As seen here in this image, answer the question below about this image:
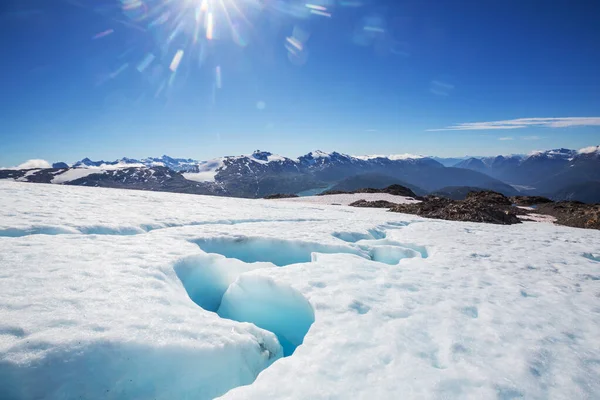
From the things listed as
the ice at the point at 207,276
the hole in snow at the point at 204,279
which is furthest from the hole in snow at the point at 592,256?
the hole in snow at the point at 204,279

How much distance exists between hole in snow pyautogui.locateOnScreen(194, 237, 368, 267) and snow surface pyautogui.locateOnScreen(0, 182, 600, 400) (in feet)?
0.25

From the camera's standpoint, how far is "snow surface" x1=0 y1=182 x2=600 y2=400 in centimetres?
366

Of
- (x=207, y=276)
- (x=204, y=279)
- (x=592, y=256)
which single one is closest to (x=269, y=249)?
(x=207, y=276)

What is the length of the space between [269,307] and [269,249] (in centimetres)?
360

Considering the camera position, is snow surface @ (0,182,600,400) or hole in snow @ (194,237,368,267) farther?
hole in snow @ (194,237,368,267)

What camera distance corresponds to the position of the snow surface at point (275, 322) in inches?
144

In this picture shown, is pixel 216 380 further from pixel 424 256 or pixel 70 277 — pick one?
pixel 424 256

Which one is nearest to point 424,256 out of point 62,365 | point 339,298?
point 339,298

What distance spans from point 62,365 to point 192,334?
1523 millimetres

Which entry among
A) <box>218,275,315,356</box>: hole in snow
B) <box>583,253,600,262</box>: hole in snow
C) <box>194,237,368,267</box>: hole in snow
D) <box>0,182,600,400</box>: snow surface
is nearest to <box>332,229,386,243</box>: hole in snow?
<box>194,237,368,267</box>: hole in snow

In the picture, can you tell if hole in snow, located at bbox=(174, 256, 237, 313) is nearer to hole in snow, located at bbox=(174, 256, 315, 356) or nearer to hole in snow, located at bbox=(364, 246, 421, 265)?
hole in snow, located at bbox=(174, 256, 315, 356)

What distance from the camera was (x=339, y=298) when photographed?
19.3 ft

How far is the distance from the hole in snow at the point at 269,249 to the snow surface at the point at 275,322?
75 mm

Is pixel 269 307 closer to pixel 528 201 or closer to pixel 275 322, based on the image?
pixel 275 322
